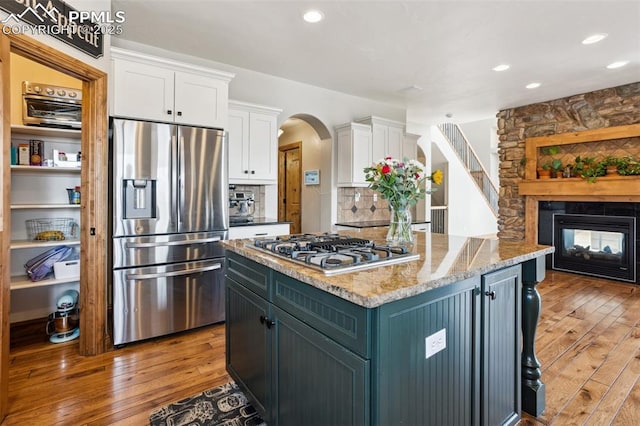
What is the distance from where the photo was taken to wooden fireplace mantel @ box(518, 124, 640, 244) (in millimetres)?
4469

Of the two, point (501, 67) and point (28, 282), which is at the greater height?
point (501, 67)

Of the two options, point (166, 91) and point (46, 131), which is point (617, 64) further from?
point (46, 131)

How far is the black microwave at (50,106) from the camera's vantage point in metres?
2.80

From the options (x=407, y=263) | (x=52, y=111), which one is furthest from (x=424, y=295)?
(x=52, y=111)

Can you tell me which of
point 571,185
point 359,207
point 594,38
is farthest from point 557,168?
point 359,207

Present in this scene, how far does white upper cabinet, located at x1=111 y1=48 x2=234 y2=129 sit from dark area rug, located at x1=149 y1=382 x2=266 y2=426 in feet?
7.37

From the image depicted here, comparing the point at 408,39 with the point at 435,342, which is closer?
the point at 435,342

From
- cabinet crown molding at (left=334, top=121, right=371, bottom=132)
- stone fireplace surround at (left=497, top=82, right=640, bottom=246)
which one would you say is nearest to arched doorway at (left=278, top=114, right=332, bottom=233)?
cabinet crown molding at (left=334, top=121, right=371, bottom=132)

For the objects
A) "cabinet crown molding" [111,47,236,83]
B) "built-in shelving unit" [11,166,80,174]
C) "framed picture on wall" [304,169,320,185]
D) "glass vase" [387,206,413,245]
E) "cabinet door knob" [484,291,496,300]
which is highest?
"cabinet crown molding" [111,47,236,83]

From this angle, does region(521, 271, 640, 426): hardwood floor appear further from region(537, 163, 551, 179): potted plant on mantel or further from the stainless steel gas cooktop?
region(537, 163, 551, 179): potted plant on mantel

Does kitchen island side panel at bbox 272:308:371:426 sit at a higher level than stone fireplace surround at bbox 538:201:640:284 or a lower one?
lower

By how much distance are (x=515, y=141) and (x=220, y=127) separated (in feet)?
16.8

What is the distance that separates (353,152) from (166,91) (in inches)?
100.0

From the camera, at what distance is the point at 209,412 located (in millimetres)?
1953
